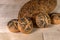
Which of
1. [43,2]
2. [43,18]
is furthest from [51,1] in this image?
[43,18]

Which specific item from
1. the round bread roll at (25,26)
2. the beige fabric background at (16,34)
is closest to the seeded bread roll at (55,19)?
the beige fabric background at (16,34)

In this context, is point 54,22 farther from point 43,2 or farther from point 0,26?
point 0,26

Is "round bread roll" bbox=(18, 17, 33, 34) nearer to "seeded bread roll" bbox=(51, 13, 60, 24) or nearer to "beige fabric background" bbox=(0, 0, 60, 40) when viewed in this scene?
"beige fabric background" bbox=(0, 0, 60, 40)

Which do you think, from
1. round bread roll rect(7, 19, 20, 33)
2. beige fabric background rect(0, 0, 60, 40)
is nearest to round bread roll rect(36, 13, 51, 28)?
beige fabric background rect(0, 0, 60, 40)

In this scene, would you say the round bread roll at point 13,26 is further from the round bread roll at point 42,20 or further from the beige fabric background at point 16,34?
the round bread roll at point 42,20

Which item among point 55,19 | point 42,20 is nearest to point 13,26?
point 42,20

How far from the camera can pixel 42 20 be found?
1.22 m

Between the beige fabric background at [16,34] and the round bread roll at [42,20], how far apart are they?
29 millimetres

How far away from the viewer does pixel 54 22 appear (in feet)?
4.24

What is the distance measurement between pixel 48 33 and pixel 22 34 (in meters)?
0.17

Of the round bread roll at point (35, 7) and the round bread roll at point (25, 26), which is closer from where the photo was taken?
the round bread roll at point (25, 26)

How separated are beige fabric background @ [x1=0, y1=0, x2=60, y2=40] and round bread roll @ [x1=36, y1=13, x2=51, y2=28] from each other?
29 mm

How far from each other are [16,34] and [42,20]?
20 centimetres

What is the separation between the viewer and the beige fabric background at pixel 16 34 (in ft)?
3.82
